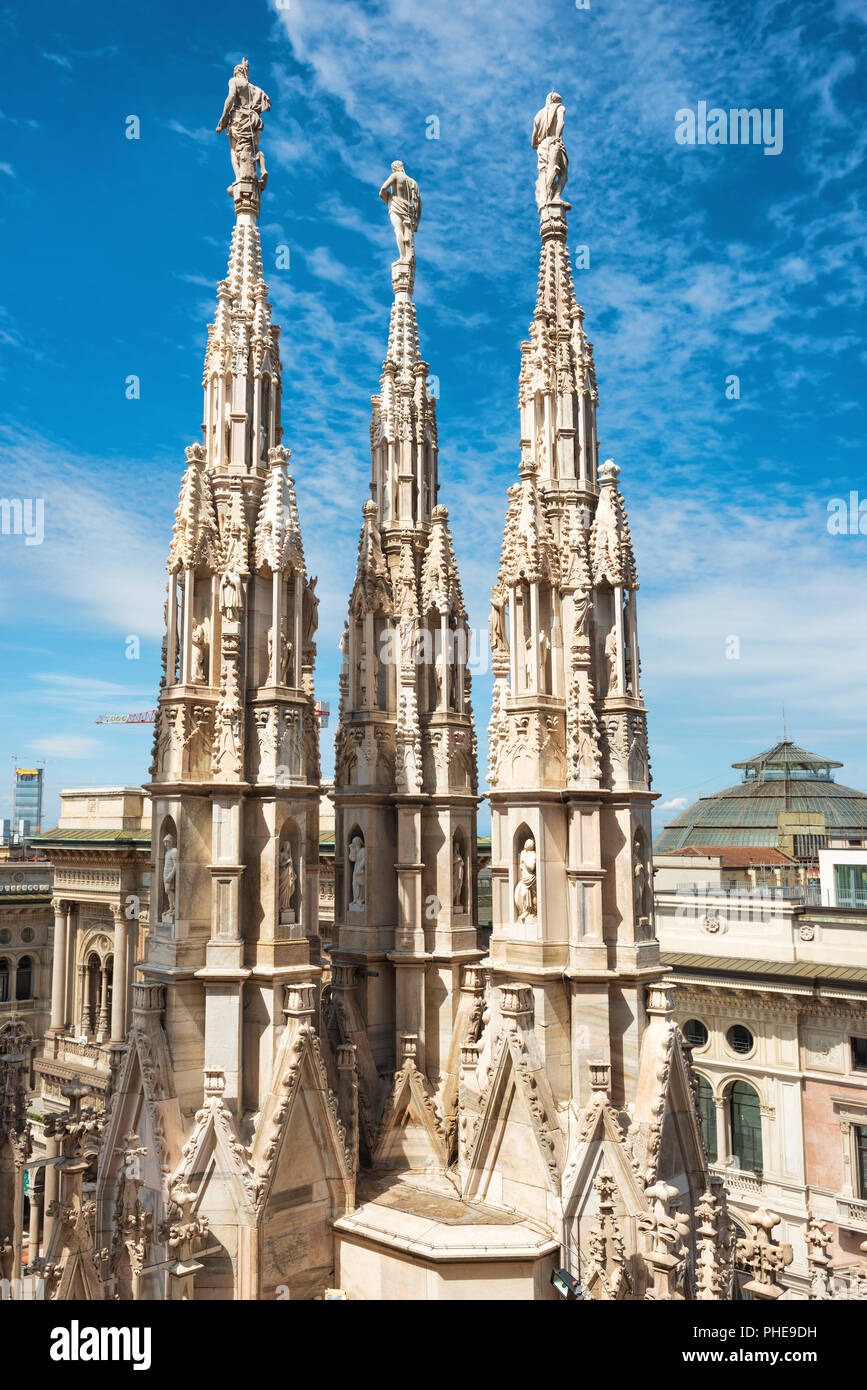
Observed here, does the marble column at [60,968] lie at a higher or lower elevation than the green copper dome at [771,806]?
lower

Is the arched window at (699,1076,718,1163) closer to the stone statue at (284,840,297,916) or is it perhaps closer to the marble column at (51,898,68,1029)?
the stone statue at (284,840,297,916)

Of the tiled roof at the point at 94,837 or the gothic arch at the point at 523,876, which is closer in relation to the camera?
the gothic arch at the point at 523,876

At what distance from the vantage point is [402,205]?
73.7 ft

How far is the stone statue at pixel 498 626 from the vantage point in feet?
58.1

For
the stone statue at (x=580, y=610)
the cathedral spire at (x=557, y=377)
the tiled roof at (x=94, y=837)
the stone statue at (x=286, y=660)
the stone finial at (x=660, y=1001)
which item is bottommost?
the stone finial at (x=660, y=1001)

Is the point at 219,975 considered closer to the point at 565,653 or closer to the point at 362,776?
the point at 362,776

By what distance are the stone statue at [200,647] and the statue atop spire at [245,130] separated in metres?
→ 8.09

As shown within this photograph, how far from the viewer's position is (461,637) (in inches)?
803

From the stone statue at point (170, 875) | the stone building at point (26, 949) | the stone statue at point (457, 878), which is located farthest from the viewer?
the stone building at point (26, 949)

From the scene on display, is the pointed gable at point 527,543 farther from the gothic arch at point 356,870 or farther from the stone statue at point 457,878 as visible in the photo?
the gothic arch at point 356,870

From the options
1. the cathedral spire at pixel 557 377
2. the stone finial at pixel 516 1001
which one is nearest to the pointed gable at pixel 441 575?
the cathedral spire at pixel 557 377

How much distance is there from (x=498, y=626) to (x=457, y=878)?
5485 millimetres
